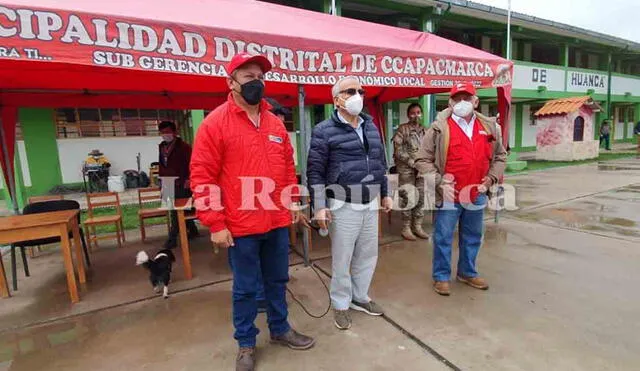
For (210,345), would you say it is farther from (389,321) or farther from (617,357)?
(617,357)

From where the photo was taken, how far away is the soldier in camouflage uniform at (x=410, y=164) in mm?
4895

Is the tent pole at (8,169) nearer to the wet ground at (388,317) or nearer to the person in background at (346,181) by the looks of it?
the wet ground at (388,317)

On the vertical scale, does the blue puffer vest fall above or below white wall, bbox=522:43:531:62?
below

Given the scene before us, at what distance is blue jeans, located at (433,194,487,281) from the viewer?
3213 mm

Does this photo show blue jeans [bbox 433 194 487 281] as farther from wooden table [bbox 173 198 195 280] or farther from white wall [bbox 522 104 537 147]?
white wall [bbox 522 104 537 147]

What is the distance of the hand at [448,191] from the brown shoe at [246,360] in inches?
76.8

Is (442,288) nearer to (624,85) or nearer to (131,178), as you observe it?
(131,178)

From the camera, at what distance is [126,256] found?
15.1 feet

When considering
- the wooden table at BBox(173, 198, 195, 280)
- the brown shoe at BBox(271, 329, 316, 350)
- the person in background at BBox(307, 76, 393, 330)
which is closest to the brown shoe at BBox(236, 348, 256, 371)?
the brown shoe at BBox(271, 329, 316, 350)

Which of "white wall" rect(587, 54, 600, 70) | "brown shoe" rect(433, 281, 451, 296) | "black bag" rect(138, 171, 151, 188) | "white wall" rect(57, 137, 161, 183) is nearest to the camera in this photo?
"brown shoe" rect(433, 281, 451, 296)

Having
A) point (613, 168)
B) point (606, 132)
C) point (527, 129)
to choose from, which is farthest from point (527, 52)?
point (613, 168)

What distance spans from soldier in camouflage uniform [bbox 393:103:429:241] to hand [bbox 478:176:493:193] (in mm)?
1706

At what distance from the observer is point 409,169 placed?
196 inches

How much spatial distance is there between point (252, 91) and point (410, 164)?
317 centimetres
